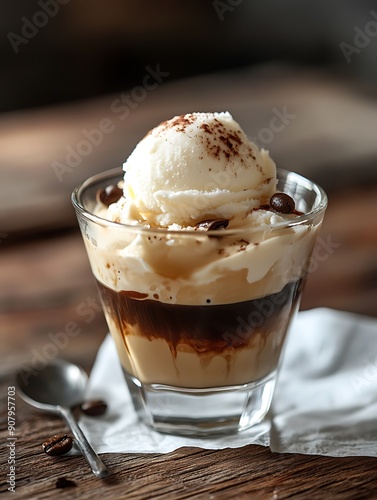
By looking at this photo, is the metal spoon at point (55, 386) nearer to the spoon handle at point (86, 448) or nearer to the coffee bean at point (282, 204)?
the spoon handle at point (86, 448)

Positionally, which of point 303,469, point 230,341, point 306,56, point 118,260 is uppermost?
point 118,260

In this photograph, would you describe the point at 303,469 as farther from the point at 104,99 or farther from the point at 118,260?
the point at 104,99

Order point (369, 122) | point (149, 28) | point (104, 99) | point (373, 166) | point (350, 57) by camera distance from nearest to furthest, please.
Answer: point (373, 166) < point (369, 122) < point (104, 99) < point (350, 57) < point (149, 28)

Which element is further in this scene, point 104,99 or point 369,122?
point 104,99

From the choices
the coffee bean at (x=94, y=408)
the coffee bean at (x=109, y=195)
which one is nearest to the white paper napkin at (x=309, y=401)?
the coffee bean at (x=94, y=408)

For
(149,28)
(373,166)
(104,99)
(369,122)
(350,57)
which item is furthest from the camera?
(149,28)

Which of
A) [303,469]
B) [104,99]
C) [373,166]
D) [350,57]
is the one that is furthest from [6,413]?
[350,57]

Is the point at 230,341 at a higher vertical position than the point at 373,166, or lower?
higher

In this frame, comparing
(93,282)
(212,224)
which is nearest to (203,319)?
(212,224)
